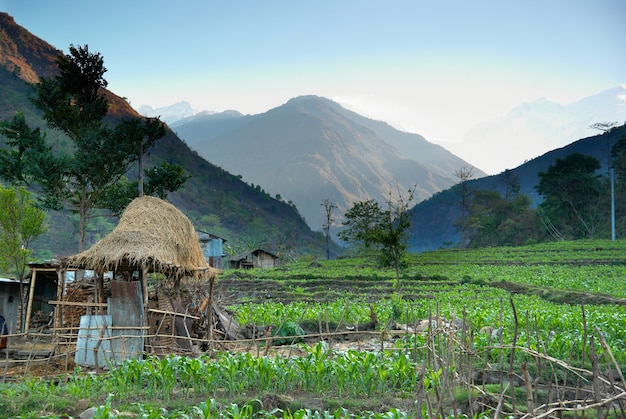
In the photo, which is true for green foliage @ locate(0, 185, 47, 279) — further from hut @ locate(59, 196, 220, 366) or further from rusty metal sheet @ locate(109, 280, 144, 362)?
rusty metal sheet @ locate(109, 280, 144, 362)

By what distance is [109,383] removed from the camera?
31.0 ft

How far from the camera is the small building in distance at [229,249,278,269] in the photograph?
58.9m

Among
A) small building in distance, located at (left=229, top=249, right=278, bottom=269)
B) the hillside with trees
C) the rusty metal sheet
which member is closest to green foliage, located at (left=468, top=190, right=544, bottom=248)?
the hillside with trees

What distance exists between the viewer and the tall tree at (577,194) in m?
61.4

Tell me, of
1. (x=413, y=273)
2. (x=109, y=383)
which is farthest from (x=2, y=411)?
(x=413, y=273)

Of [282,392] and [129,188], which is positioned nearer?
[282,392]

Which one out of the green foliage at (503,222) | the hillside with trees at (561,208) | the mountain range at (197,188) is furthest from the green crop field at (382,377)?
the mountain range at (197,188)

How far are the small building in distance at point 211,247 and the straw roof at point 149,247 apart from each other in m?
36.1

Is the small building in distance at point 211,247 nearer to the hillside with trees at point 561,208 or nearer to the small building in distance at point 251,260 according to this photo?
the small building in distance at point 251,260

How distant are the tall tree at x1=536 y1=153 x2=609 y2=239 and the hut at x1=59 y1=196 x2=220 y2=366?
57.0m

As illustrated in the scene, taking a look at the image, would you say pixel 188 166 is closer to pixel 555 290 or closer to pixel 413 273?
pixel 413 273

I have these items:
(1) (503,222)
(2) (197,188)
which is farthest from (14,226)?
(2) (197,188)

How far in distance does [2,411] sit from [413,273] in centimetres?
3345

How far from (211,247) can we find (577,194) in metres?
42.3
